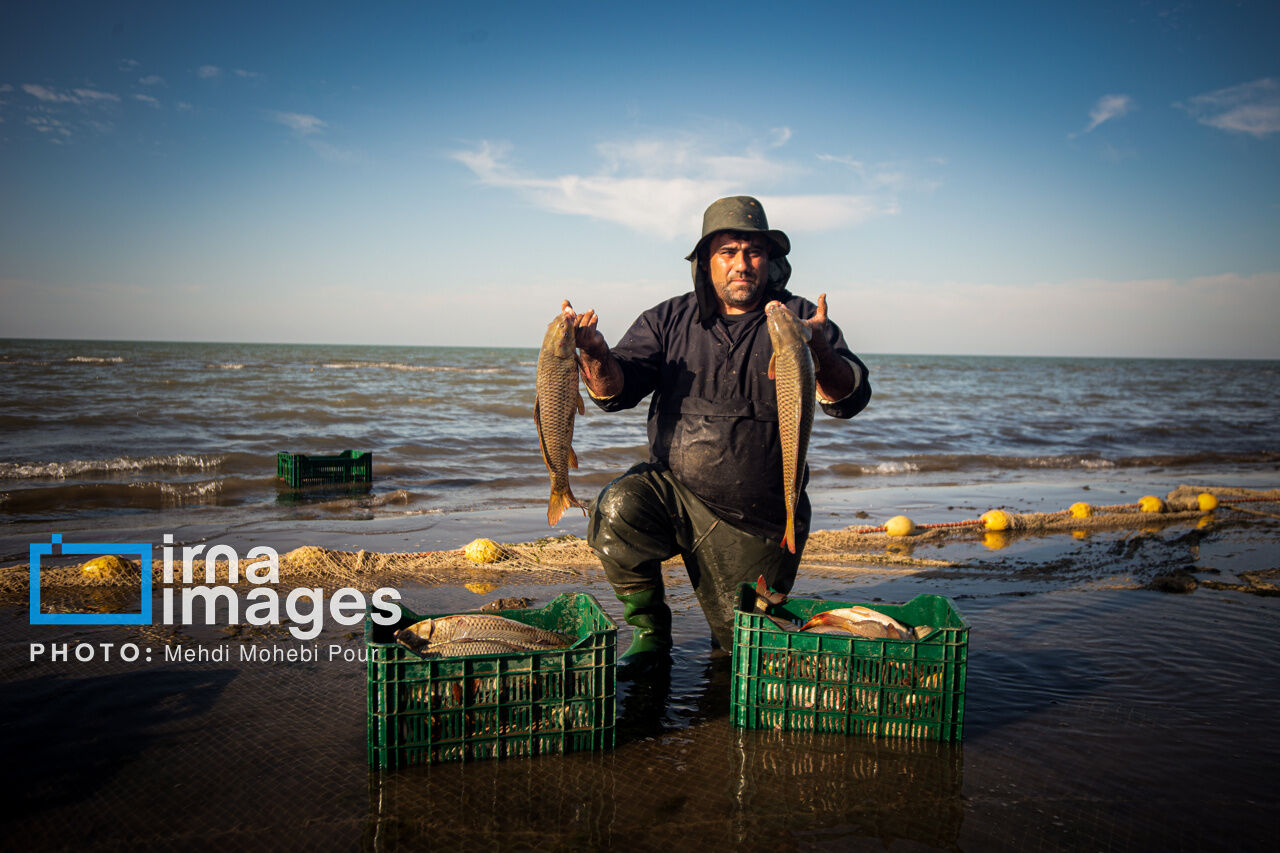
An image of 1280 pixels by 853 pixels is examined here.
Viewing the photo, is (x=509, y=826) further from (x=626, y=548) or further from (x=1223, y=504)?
(x=1223, y=504)

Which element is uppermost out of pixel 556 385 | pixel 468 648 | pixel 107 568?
pixel 556 385

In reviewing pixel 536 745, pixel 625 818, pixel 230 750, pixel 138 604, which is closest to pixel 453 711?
pixel 536 745

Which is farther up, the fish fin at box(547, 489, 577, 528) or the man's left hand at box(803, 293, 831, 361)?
the man's left hand at box(803, 293, 831, 361)

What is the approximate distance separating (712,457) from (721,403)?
12.7 inches

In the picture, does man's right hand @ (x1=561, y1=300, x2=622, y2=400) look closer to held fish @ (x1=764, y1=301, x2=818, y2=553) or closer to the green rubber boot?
held fish @ (x1=764, y1=301, x2=818, y2=553)

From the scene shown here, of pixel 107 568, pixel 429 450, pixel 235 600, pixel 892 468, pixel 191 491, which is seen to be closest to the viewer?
pixel 235 600

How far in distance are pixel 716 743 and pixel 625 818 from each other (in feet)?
2.54

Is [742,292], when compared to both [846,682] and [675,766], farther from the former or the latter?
[675,766]

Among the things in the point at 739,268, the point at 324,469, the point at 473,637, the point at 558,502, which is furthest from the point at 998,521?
the point at 324,469

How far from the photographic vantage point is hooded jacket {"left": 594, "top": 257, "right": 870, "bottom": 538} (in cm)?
451

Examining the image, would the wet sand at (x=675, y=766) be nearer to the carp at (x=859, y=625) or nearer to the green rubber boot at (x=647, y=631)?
the green rubber boot at (x=647, y=631)

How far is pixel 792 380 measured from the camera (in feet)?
12.4

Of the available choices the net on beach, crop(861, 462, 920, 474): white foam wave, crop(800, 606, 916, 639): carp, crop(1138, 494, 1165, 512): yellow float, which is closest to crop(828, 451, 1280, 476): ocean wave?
crop(861, 462, 920, 474): white foam wave

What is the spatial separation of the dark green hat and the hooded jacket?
0.29 m
